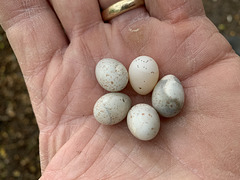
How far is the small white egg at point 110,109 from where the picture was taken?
62.0 inches

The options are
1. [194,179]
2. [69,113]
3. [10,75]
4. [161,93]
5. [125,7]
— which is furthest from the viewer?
[10,75]

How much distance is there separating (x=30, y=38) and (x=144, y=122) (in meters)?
0.94

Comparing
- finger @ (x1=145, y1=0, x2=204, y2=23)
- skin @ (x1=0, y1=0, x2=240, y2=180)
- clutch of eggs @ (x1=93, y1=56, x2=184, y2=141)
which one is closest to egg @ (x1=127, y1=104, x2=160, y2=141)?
clutch of eggs @ (x1=93, y1=56, x2=184, y2=141)

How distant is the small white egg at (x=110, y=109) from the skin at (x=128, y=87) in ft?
0.28

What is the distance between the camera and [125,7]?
6.02ft

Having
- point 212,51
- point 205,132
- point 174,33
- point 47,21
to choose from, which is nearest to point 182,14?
point 174,33

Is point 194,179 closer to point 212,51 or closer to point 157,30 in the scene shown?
point 212,51

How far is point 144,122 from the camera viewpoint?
59.4 inches

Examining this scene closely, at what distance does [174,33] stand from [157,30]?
0.38ft

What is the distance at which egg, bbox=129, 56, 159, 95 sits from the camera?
1.64 m

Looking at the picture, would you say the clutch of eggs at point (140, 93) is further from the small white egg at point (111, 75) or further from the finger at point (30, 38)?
the finger at point (30, 38)

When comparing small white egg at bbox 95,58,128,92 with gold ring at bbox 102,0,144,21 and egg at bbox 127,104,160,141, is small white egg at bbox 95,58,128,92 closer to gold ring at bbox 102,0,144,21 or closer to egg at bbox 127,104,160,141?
egg at bbox 127,104,160,141

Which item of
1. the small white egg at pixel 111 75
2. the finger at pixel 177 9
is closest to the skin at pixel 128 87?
the finger at pixel 177 9

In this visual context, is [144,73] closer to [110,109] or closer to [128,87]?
[128,87]
